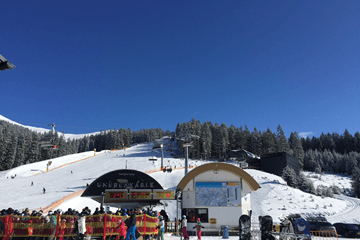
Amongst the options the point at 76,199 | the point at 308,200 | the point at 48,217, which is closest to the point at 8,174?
the point at 76,199

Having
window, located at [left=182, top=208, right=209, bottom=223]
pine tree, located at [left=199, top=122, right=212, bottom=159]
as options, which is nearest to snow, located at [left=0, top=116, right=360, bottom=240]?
window, located at [left=182, top=208, right=209, bottom=223]

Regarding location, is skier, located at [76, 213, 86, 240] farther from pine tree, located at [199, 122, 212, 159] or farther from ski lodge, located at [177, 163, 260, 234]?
pine tree, located at [199, 122, 212, 159]

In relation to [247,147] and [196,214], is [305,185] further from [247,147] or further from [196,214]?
[247,147]

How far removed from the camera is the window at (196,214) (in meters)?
20.4

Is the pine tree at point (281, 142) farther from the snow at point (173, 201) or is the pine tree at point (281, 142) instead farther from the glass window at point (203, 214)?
the glass window at point (203, 214)

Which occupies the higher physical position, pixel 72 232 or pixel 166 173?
pixel 166 173

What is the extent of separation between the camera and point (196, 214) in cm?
2059

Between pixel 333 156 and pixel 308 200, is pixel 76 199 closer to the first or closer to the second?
pixel 308 200

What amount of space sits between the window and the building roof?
2.11 metres

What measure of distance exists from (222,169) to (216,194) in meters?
2.33

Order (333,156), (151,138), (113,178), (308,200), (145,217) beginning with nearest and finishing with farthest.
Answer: (145,217) → (113,178) → (308,200) → (333,156) → (151,138)

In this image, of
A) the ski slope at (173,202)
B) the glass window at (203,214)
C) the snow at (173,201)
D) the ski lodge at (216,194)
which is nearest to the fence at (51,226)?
the snow at (173,201)

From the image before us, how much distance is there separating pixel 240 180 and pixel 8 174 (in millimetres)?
59217

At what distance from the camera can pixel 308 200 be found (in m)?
31.2
